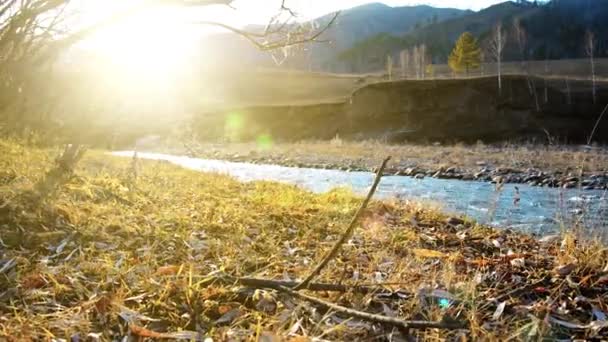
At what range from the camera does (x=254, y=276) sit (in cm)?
289

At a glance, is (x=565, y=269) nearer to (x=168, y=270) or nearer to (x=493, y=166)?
(x=168, y=270)

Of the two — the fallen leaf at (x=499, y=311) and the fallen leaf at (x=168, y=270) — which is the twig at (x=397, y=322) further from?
the fallen leaf at (x=168, y=270)

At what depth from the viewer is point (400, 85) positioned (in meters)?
41.6

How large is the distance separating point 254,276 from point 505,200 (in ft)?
28.3

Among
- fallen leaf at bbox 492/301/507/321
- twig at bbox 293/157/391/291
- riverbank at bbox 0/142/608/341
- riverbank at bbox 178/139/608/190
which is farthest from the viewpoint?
riverbank at bbox 178/139/608/190

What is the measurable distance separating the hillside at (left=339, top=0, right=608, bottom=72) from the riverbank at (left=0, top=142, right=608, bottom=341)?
11253cm

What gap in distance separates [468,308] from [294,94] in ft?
238

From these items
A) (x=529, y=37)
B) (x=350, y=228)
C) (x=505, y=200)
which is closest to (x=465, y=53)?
(x=505, y=200)

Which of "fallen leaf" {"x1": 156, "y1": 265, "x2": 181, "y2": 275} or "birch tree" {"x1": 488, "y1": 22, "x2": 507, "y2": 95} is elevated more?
"birch tree" {"x1": 488, "y1": 22, "x2": 507, "y2": 95}

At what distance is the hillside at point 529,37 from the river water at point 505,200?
102464 millimetres

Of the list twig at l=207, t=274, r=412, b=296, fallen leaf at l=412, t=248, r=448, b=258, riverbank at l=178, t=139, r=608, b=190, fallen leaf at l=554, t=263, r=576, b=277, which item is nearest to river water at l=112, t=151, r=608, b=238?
riverbank at l=178, t=139, r=608, b=190

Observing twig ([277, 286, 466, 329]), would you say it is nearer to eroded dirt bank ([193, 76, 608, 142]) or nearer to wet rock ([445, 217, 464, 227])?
wet rock ([445, 217, 464, 227])

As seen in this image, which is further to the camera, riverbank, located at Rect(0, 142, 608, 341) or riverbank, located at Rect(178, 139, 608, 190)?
riverbank, located at Rect(178, 139, 608, 190)

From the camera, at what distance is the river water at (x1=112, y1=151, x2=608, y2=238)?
19.6ft
